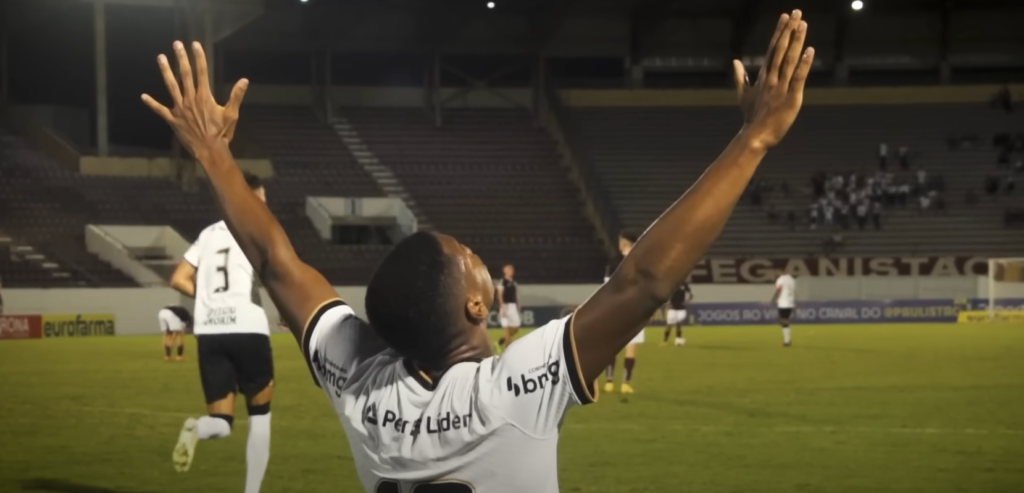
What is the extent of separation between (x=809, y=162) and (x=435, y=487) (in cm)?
4805

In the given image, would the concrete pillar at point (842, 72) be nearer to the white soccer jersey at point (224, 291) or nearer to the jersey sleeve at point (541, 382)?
the white soccer jersey at point (224, 291)

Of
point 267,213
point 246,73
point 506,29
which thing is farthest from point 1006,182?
point 267,213

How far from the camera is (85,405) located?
16.9 metres

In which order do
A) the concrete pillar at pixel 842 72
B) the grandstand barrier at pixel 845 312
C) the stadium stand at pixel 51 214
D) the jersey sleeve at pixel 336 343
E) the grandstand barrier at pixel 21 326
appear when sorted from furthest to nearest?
the concrete pillar at pixel 842 72
the grandstand barrier at pixel 845 312
the stadium stand at pixel 51 214
the grandstand barrier at pixel 21 326
the jersey sleeve at pixel 336 343

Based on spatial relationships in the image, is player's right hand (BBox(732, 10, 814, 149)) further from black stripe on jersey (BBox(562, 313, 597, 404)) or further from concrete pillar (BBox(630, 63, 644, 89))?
concrete pillar (BBox(630, 63, 644, 89))

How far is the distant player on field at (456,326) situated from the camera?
250 centimetres

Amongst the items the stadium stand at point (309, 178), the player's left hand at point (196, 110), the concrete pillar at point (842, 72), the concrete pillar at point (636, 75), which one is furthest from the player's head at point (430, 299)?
the concrete pillar at point (842, 72)

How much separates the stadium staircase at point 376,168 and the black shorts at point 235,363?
35466 mm

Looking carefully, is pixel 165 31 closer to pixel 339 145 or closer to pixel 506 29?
pixel 339 145

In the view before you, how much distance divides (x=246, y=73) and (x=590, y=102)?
13.3 meters

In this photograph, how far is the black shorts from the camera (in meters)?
9.19

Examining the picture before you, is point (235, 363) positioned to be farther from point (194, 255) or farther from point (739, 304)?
point (739, 304)

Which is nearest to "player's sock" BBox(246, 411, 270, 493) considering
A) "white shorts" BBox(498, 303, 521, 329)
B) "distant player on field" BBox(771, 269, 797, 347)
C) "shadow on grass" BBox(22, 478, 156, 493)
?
"shadow on grass" BBox(22, 478, 156, 493)

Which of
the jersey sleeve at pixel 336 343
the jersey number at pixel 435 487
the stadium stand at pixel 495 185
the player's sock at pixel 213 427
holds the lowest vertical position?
the player's sock at pixel 213 427
